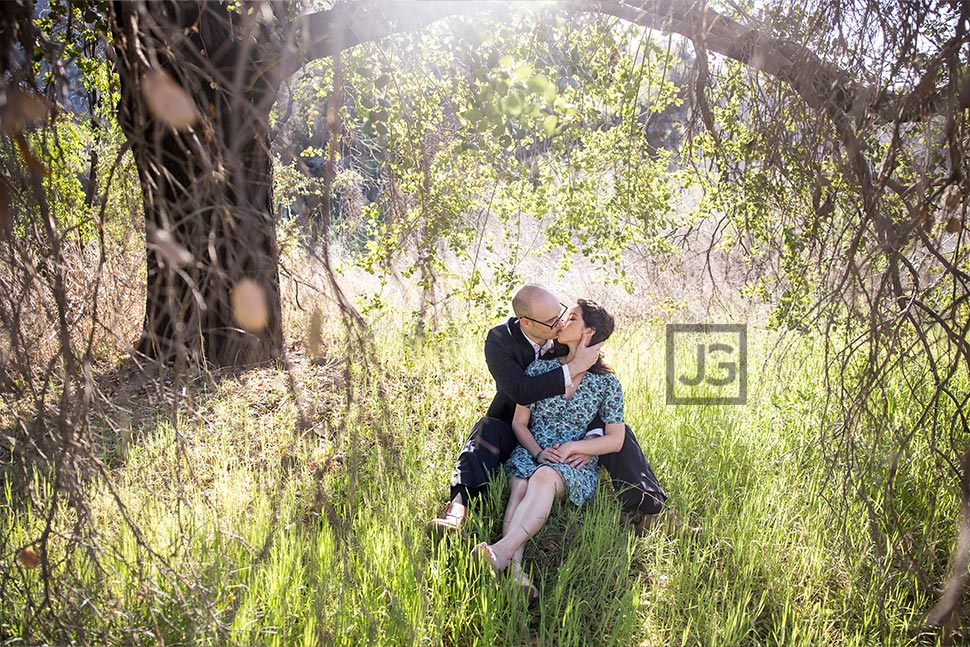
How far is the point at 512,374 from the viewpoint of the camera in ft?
13.0

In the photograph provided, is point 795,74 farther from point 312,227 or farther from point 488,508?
point 488,508

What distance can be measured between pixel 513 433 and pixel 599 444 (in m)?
0.48

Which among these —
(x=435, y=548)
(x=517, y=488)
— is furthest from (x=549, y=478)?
(x=435, y=548)

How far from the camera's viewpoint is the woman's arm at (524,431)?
13.2 feet

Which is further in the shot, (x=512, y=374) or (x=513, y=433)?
(x=513, y=433)

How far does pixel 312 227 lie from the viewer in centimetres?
181

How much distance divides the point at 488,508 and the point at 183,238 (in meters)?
2.18

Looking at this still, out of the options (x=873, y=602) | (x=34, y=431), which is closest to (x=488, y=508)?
(x=873, y=602)

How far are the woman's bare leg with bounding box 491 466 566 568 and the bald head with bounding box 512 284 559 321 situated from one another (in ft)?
2.51

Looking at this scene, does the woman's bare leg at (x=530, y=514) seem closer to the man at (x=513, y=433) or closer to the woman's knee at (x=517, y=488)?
the woman's knee at (x=517, y=488)

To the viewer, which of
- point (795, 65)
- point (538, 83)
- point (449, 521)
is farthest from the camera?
point (449, 521)

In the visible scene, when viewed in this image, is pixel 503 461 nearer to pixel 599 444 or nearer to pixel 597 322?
pixel 599 444

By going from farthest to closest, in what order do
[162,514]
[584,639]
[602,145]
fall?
[602,145], [162,514], [584,639]

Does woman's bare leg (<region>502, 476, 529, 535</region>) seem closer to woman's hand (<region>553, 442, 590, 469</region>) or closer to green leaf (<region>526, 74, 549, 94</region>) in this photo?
woman's hand (<region>553, 442, 590, 469</region>)
